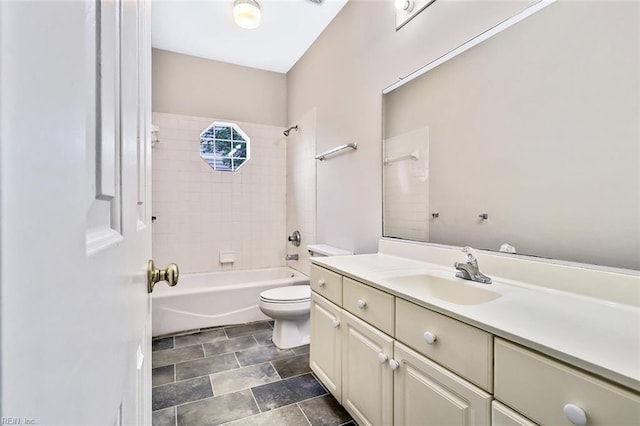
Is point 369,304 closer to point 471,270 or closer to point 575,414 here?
point 471,270

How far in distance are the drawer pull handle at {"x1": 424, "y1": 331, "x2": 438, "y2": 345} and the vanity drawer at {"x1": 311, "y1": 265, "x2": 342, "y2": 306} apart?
0.58 meters

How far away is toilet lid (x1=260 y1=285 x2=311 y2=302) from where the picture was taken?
86.9 inches

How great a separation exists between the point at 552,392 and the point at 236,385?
1665 mm

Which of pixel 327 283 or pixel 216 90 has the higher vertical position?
pixel 216 90

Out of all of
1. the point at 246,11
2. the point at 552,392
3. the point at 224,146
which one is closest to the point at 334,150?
the point at 246,11

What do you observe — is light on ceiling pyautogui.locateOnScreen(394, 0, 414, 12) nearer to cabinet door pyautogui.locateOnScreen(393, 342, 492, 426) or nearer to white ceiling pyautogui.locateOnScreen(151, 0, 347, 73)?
white ceiling pyautogui.locateOnScreen(151, 0, 347, 73)

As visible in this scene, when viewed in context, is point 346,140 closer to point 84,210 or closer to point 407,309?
point 407,309

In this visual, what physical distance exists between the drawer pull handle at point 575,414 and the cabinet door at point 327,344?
38.3 inches

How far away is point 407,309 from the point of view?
1056 mm

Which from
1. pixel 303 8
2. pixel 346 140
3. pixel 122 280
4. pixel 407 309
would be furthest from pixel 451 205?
pixel 303 8

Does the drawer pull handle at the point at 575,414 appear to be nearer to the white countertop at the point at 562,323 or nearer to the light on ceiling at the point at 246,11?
the white countertop at the point at 562,323

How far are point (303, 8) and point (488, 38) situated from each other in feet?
5.30

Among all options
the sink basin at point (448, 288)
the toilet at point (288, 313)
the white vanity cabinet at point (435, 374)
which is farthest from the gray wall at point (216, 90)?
the sink basin at point (448, 288)

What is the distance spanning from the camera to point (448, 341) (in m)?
0.89
